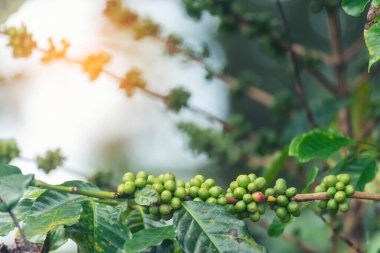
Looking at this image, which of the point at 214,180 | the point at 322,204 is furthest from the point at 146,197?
the point at 322,204

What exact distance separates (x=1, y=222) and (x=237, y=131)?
122 centimetres

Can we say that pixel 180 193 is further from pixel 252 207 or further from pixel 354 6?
pixel 354 6

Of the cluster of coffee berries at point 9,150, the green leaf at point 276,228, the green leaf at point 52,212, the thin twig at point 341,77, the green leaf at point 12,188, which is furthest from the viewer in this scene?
the thin twig at point 341,77

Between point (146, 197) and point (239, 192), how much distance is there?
15cm

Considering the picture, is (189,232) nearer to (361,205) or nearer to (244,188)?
(244,188)

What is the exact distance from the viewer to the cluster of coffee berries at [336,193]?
88cm

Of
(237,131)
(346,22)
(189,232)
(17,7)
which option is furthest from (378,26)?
(346,22)

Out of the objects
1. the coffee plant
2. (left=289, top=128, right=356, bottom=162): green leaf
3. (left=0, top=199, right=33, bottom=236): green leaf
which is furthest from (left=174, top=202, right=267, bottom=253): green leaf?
(left=289, top=128, right=356, bottom=162): green leaf

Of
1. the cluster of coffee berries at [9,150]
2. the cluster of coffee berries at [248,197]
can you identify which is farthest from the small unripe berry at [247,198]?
the cluster of coffee berries at [9,150]

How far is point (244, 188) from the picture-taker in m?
0.90

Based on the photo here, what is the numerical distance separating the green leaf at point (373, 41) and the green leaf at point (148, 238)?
1.35 feet

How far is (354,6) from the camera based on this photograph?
3.20ft

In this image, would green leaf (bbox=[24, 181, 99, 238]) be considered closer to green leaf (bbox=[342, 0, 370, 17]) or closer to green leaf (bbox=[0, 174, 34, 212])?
green leaf (bbox=[0, 174, 34, 212])

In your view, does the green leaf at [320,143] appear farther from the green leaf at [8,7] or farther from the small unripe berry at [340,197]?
the green leaf at [8,7]
